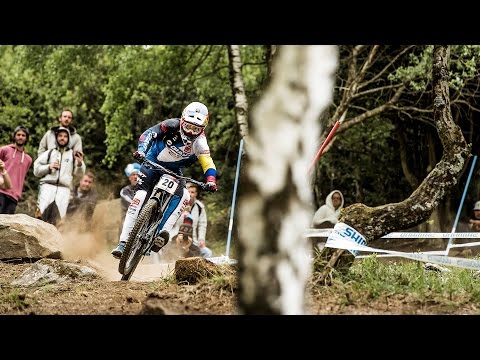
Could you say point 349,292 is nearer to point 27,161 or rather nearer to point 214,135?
point 27,161

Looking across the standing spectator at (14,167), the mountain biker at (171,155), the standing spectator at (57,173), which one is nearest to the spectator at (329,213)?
the standing spectator at (57,173)

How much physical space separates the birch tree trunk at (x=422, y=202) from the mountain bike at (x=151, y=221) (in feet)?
5.72

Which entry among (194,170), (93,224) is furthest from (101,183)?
(93,224)

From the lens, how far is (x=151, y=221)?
317 inches

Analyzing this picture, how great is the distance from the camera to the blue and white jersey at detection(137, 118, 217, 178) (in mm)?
8039

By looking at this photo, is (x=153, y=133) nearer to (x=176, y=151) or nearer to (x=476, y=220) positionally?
(x=176, y=151)

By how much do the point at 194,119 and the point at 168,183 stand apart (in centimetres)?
78

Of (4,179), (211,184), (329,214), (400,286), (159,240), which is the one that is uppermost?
(4,179)

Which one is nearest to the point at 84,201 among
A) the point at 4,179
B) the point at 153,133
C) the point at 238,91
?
the point at 4,179

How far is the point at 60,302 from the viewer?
6645 mm

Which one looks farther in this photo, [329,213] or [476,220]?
[329,213]

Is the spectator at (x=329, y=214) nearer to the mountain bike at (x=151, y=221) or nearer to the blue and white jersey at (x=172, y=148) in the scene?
the blue and white jersey at (x=172, y=148)

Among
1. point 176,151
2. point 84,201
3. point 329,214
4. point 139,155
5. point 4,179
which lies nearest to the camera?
point 139,155
